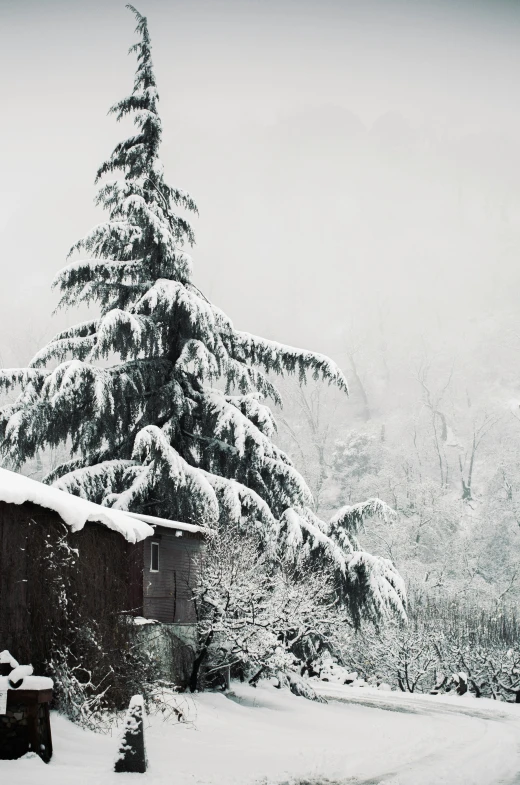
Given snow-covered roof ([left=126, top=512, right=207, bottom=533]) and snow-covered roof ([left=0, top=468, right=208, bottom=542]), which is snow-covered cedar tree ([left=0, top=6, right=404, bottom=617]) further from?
Answer: snow-covered roof ([left=0, top=468, right=208, bottom=542])

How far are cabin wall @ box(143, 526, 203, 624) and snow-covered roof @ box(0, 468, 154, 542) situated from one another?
141 inches

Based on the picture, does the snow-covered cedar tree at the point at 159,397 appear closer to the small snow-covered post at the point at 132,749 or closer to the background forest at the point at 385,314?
the background forest at the point at 385,314

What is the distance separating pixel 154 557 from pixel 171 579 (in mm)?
674

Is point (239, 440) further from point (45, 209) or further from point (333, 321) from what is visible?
point (45, 209)

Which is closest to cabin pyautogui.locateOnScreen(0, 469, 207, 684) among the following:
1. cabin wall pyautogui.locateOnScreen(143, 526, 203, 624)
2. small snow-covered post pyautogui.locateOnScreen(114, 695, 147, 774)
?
cabin wall pyautogui.locateOnScreen(143, 526, 203, 624)

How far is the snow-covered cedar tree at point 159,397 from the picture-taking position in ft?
60.2

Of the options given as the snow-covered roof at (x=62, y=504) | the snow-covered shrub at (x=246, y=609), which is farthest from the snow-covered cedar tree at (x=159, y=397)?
the snow-covered roof at (x=62, y=504)

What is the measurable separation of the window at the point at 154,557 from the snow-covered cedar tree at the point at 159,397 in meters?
1.19

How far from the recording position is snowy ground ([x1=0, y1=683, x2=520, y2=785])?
9031 millimetres

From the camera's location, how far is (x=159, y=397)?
20.3 m

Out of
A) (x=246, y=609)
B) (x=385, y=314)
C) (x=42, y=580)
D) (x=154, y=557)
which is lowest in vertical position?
(x=246, y=609)

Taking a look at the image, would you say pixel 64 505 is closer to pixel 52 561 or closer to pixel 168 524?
pixel 52 561

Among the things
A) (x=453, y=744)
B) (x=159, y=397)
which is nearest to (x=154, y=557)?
(x=159, y=397)

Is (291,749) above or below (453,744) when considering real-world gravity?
above
